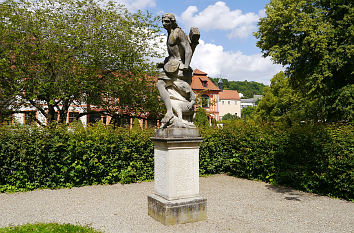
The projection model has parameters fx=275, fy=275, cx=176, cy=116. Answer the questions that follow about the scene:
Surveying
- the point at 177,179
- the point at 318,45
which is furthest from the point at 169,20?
the point at 318,45

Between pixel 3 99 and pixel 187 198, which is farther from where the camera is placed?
pixel 3 99

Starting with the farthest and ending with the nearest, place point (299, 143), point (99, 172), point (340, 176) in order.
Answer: point (99, 172) < point (299, 143) < point (340, 176)

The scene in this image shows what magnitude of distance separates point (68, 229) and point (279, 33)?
18.2 metres

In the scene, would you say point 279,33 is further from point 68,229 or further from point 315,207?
point 68,229

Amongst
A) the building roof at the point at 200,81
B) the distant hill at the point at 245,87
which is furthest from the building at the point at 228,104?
the distant hill at the point at 245,87

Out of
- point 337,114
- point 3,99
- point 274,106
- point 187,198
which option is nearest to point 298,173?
point 187,198

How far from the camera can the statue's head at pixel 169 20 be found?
5.74 m

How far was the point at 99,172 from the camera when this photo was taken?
9641 mm

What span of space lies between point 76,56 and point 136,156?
27.1ft

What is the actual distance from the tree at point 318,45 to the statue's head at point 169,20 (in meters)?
13.5

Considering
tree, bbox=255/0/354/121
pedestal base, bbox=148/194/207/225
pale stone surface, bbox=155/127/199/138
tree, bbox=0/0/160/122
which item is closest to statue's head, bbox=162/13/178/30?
pale stone surface, bbox=155/127/199/138

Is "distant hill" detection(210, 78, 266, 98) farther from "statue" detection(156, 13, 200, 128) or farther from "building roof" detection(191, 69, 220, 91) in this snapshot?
Answer: "statue" detection(156, 13, 200, 128)

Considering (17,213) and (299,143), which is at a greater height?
(299,143)

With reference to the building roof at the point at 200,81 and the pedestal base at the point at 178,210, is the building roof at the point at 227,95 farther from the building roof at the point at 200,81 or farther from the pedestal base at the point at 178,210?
the pedestal base at the point at 178,210
